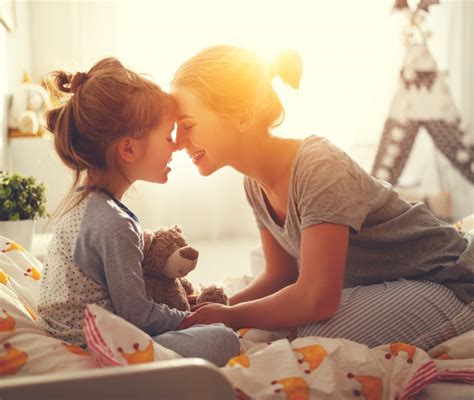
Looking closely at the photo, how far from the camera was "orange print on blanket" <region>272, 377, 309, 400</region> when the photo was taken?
1.01 m

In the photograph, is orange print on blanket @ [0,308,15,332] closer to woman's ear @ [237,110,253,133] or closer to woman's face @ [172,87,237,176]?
woman's face @ [172,87,237,176]

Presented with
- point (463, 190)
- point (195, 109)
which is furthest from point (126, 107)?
point (463, 190)

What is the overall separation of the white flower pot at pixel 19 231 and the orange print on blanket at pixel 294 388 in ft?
4.00

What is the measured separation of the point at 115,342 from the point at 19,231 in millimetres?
1105

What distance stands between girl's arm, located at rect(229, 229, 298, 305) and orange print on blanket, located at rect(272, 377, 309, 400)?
0.56 metres

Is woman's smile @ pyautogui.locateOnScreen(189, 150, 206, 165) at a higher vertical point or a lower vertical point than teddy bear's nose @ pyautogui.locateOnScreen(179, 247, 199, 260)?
higher

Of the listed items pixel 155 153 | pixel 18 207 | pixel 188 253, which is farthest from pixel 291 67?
pixel 18 207

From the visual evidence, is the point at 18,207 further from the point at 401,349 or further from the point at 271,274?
the point at 401,349

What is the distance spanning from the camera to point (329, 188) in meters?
1.27

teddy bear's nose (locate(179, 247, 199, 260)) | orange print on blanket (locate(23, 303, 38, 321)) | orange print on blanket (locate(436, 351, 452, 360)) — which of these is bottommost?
orange print on blanket (locate(436, 351, 452, 360))

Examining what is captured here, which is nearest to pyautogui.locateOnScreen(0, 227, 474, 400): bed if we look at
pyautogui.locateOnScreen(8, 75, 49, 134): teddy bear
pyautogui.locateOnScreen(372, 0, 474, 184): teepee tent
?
pyautogui.locateOnScreen(8, 75, 49, 134): teddy bear

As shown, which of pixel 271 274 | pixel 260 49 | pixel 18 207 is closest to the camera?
pixel 271 274

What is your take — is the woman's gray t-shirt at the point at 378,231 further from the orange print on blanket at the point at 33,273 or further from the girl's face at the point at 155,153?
the orange print on blanket at the point at 33,273

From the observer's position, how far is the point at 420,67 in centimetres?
365
